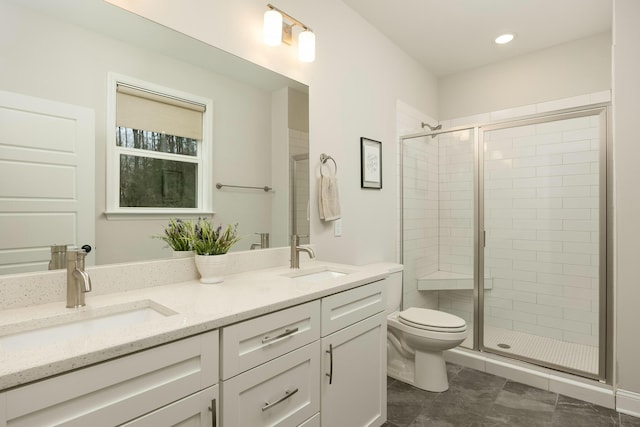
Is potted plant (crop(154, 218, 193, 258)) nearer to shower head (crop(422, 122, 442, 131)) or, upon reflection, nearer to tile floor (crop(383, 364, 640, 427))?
tile floor (crop(383, 364, 640, 427))

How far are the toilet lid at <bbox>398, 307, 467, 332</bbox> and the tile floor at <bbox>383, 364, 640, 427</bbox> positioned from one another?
0.43m

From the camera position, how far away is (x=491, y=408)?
6.75ft

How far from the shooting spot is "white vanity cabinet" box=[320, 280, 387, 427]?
4.77 feet

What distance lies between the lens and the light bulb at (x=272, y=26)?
181 cm

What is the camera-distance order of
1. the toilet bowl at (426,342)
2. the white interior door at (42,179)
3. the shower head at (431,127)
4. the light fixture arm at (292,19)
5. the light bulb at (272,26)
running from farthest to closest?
the shower head at (431,127), the toilet bowl at (426,342), the light fixture arm at (292,19), the light bulb at (272,26), the white interior door at (42,179)

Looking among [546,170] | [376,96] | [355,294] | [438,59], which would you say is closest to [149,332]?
[355,294]

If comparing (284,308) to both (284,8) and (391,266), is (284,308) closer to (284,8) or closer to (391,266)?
(391,266)

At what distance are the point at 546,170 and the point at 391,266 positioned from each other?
1.48 metres

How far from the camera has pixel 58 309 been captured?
1.09 meters

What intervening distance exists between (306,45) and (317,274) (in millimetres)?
1317

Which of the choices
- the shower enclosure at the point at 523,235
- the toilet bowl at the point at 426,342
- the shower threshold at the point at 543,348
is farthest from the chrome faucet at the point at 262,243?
the shower threshold at the point at 543,348

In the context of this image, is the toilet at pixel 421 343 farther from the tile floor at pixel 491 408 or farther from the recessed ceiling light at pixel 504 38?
the recessed ceiling light at pixel 504 38

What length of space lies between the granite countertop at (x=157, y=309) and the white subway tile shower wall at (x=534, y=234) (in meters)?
1.59

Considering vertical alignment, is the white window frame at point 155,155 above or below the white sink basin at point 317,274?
above
